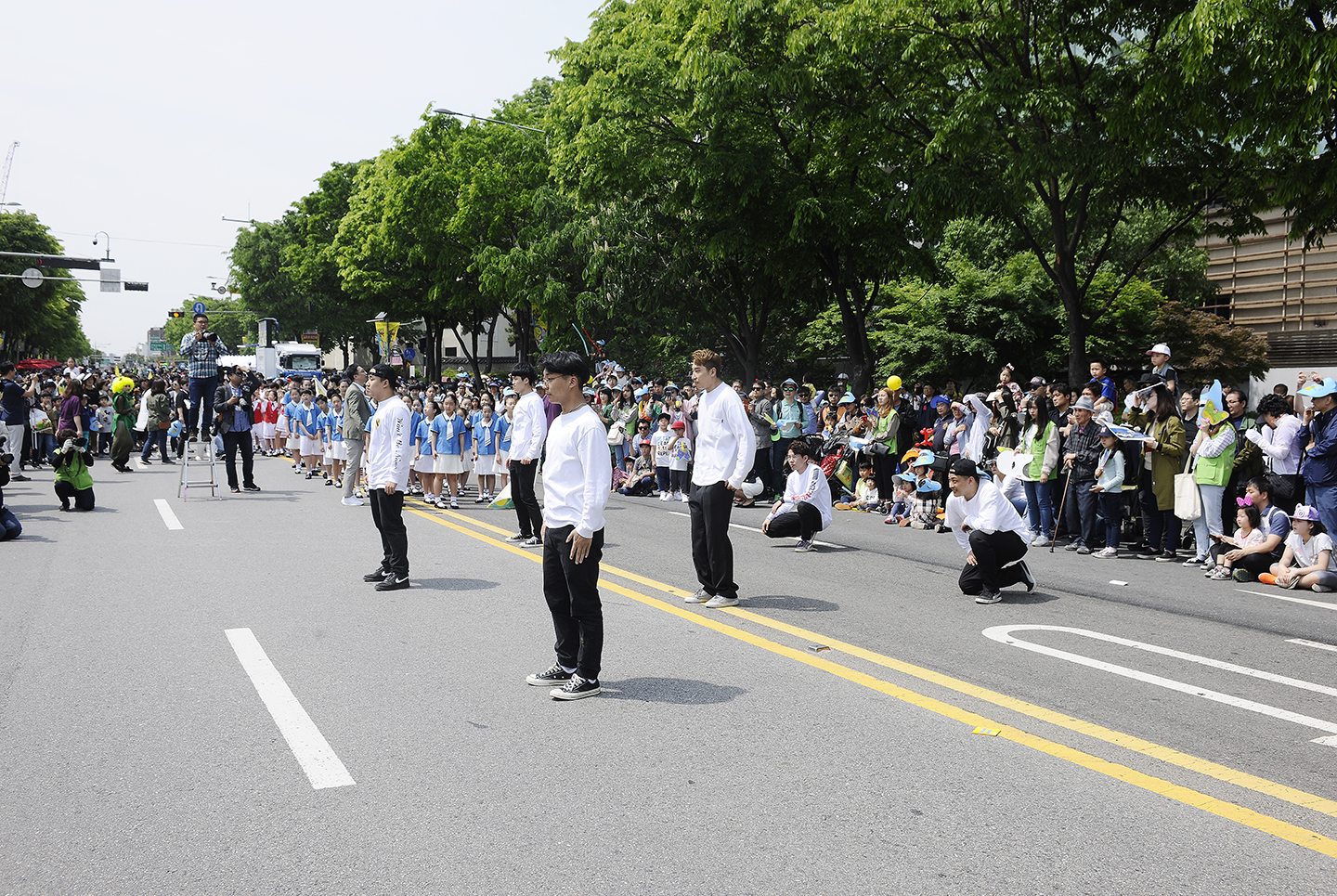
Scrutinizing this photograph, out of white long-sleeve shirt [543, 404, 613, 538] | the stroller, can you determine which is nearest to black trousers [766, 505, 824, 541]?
the stroller

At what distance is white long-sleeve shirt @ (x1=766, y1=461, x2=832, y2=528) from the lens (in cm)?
1145

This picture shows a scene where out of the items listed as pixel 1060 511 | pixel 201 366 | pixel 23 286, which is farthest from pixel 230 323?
pixel 1060 511

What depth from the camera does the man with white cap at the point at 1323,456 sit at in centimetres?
1000

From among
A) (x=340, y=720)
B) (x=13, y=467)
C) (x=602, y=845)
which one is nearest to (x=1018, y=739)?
(x=602, y=845)

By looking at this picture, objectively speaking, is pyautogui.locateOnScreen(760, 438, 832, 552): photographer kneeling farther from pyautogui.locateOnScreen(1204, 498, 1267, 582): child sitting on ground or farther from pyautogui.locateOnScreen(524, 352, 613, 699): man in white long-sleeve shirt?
pyautogui.locateOnScreen(524, 352, 613, 699): man in white long-sleeve shirt

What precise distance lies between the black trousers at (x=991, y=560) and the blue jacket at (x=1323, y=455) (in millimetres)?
3411

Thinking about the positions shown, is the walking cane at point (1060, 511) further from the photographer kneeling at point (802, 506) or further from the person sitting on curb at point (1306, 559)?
the photographer kneeling at point (802, 506)

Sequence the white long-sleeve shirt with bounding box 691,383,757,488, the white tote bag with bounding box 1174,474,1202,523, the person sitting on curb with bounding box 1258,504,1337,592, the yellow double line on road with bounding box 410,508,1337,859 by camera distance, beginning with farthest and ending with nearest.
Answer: the white tote bag with bounding box 1174,474,1202,523, the person sitting on curb with bounding box 1258,504,1337,592, the white long-sleeve shirt with bounding box 691,383,757,488, the yellow double line on road with bounding box 410,508,1337,859

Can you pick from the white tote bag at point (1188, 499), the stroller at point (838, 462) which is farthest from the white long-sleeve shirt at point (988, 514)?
the stroller at point (838, 462)

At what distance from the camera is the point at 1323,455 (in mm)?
10008

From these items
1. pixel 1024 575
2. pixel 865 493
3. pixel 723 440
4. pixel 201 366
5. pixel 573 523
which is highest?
pixel 201 366

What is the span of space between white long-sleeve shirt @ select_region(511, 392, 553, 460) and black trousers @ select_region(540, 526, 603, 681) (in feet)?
16.9

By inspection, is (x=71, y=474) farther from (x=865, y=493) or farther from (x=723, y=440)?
(x=865, y=493)

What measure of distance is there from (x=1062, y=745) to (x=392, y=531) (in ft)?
18.9
